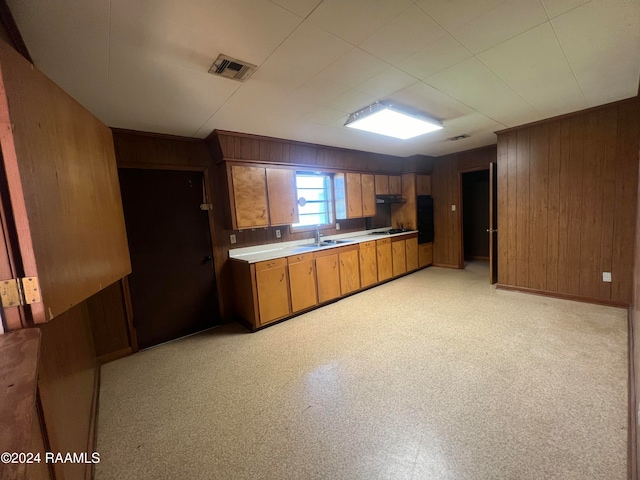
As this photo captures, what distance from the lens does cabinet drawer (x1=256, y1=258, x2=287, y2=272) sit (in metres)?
3.22

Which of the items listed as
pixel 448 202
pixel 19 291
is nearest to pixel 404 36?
pixel 19 291

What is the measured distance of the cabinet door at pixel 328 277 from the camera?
382cm

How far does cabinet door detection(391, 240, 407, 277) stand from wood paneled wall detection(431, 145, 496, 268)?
47.3 inches

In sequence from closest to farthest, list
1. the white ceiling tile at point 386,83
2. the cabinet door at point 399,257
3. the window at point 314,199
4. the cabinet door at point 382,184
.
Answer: the white ceiling tile at point 386,83 < the window at point 314,199 < the cabinet door at point 399,257 < the cabinet door at point 382,184

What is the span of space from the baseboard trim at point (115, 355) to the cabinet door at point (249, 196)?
6.06 ft

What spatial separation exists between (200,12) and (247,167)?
207 centimetres

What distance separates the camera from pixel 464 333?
2.82m

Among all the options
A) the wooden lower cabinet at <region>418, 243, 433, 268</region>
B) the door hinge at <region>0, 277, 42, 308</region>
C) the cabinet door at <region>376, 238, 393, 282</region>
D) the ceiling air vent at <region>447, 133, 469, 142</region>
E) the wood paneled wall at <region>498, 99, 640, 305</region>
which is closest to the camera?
the door hinge at <region>0, 277, 42, 308</region>

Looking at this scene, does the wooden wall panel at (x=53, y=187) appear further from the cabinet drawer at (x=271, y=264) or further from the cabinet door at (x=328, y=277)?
the cabinet door at (x=328, y=277)

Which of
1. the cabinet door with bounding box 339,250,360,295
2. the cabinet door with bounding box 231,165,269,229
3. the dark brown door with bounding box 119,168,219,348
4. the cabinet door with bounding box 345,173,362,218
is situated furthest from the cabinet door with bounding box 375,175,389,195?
the dark brown door with bounding box 119,168,219,348

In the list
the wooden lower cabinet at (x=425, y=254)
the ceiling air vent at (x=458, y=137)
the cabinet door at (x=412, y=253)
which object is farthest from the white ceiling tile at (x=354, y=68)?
the wooden lower cabinet at (x=425, y=254)

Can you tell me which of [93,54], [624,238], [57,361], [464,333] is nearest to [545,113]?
[624,238]

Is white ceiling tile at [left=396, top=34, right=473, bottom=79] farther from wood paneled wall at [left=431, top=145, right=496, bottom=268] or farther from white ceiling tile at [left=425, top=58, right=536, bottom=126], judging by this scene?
wood paneled wall at [left=431, top=145, right=496, bottom=268]

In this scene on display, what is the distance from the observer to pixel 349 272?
166 inches
